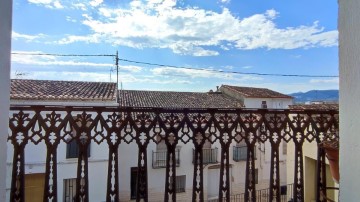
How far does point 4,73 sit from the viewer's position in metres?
0.64

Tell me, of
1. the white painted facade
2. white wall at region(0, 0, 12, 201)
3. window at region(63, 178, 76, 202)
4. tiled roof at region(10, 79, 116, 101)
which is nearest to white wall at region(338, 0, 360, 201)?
white wall at region(0, 0, 12, 201)

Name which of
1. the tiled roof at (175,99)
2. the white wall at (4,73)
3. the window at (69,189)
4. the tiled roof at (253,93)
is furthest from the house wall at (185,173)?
the white wall at (4,73)

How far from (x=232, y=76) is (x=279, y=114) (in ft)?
25.4

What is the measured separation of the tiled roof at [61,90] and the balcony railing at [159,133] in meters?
5.57

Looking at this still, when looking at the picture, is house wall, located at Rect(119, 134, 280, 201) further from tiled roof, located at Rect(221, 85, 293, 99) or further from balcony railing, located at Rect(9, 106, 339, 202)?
balcony railing, located at Rect(9, 106, 339, 202)

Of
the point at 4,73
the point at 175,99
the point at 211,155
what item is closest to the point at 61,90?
the point at 175,99

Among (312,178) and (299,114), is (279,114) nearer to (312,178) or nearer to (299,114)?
(299,114)

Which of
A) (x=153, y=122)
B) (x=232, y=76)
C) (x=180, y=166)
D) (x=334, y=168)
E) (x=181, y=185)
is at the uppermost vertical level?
(x=232, y=76)

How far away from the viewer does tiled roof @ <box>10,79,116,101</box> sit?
6.56 metres


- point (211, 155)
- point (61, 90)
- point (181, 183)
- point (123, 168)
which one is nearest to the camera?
point (123, 168)

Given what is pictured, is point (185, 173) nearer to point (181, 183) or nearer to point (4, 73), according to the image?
point (181, 183)

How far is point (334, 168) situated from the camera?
1368mm

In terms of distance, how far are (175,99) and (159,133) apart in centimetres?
951

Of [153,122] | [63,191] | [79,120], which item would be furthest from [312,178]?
[63,191]
